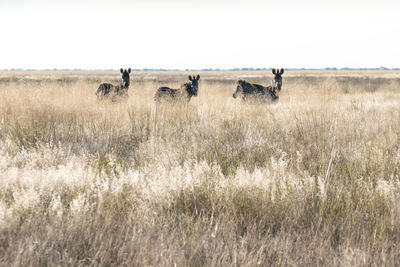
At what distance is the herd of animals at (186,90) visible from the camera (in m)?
10.6

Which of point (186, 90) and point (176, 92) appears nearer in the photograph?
point (176, 92)

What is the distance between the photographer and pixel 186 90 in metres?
11.4

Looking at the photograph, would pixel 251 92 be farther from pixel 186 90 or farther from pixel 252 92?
pixel 186 90

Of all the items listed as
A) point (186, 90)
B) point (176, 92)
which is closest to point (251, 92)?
point (186, 90)

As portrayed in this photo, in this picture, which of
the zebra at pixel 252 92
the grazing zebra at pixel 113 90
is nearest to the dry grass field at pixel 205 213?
the grazing zebra at pixel 113 90

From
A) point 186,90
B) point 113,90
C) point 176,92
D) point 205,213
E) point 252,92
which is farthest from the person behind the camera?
point 252,92

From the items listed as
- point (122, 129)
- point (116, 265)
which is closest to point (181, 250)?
point (116, 265)

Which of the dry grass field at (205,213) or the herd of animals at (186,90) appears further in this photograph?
the herd of animals at (186,90)

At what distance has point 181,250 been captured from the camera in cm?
222

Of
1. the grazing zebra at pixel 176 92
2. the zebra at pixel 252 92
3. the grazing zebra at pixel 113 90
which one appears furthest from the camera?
the zebra at pixel 252 92

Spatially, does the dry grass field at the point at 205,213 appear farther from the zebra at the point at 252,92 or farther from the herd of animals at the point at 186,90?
the zebra at the point at 252,92

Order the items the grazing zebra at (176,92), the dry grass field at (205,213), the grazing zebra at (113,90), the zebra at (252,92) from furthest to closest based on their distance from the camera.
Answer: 1. the zebra at (252,92)
2. the grazing zebra at (113,90)
3. the grazing zebra at (176,92)
4. the dry grass field at (205,213)

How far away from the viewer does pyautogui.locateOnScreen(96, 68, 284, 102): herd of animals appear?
10555mm

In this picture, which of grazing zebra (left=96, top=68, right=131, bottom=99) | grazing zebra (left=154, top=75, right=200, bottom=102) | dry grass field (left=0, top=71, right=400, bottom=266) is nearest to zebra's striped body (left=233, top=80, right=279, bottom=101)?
grazing zebra (left=154, top=75, right=200, bottom=102)
